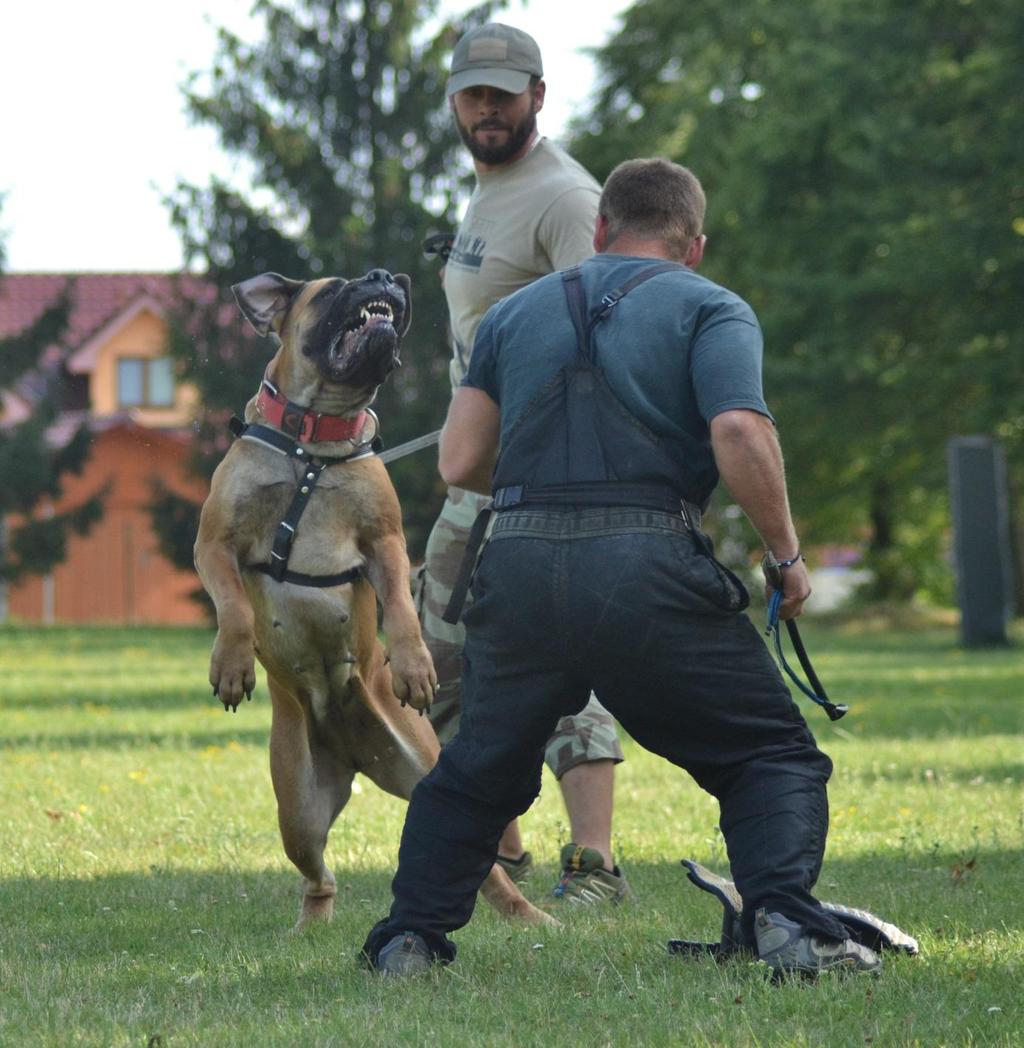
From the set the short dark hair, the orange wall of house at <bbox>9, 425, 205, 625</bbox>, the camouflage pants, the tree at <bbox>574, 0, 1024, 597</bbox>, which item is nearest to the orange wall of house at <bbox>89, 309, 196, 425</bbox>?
the orange wall of house at <bbox>9, 425, 205, 625</bbox>

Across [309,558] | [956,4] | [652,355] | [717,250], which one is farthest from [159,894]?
[717,250]

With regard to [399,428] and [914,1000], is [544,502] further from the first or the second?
[399,428]

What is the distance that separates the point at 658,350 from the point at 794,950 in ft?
4.78

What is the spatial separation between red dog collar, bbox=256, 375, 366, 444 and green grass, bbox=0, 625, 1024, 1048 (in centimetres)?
146

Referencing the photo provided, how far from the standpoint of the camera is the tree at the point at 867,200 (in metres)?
26.2

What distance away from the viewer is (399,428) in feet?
106

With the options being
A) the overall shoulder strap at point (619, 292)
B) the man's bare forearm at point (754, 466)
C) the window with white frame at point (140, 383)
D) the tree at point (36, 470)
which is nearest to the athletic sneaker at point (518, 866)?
the man's bare forearm at point (754, 466)

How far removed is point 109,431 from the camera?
4469cm

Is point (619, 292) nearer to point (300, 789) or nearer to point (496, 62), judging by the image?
point (496, 62)

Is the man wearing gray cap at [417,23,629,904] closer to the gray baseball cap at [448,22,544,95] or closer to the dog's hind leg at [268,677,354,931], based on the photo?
the gray baseball cap at [448,22,544,95]

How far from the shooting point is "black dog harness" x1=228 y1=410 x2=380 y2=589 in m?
5.45

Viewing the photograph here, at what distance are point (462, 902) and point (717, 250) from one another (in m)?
32.7

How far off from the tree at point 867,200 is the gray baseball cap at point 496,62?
802 inches

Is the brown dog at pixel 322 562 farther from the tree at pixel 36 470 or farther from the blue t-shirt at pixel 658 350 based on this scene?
the tree at pixel 36 470
